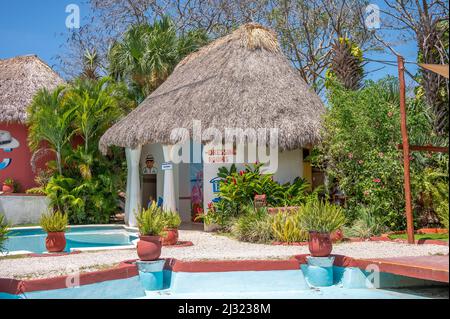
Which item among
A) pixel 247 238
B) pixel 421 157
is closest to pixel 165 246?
pixel 247 238

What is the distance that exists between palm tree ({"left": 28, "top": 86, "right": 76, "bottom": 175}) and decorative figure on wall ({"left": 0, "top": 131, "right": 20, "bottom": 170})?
1394 mm

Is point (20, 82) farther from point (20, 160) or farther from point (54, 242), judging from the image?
point (54, 242)

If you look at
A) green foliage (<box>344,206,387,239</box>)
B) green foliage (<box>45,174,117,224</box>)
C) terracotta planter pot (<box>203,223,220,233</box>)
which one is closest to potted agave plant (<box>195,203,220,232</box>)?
terracotta planter pot (<box>203,223,220,233</box>)

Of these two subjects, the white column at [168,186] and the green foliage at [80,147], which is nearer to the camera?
the white column at [168,186]

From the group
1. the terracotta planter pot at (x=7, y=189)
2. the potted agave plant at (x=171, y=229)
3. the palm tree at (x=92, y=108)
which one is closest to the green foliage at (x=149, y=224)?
the potted agave plant at (x=171, y=229)

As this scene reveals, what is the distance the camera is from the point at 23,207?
17.1 meters

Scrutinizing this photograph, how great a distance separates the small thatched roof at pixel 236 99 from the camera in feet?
44.6

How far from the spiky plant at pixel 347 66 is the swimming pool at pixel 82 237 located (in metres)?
6.52

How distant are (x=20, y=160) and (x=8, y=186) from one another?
1.12m

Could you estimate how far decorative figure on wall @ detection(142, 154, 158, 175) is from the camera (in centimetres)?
1696

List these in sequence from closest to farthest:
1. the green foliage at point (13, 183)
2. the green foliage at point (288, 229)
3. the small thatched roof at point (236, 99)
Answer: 1. the green foliage at point (288, 229)
2. the small thatched roof at point (236, 99)
3. the green foliage at point (13, 183)

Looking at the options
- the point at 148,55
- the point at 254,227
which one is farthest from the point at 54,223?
the point at 148,55

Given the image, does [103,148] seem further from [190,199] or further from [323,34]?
[323,34]

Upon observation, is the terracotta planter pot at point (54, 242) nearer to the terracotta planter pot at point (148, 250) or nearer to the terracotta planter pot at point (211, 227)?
the terracotta planter pot at point (148, 250)
